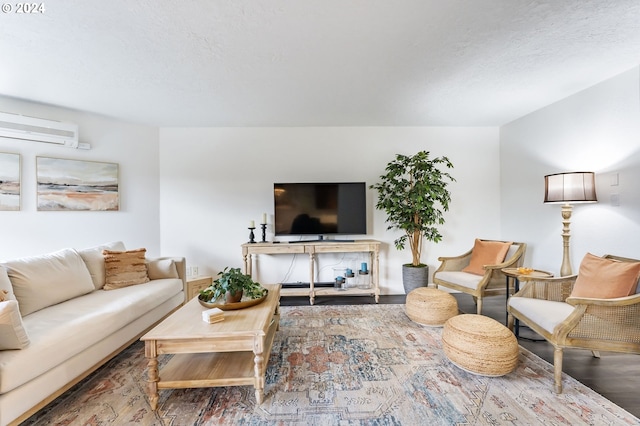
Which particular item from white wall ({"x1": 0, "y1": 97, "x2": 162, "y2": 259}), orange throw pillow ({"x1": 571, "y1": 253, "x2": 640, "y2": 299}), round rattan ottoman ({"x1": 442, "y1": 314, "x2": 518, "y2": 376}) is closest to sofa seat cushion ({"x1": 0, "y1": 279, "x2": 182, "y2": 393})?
white wall ({"x1": 0, "y1": 97, "x2": 162, "y2": 259})

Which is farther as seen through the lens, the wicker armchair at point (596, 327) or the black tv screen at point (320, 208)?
the black tv screen at point (320, 208)

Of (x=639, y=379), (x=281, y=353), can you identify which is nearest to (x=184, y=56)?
(x=281, y=353)

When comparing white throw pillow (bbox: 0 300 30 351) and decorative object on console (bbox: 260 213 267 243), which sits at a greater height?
decorative object on console (bbox: 260 213 267 243)

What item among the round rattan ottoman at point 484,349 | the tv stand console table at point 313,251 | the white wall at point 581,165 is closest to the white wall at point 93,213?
the tv stand console table at point 313,251

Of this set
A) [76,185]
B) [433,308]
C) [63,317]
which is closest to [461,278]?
[433,308]

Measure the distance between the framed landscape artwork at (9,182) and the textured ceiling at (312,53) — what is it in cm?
69

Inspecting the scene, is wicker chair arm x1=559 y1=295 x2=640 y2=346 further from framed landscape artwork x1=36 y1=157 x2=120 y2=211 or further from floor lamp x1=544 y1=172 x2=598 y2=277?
framed landscape artwork x1=36 y1=157 x2=120 y2=211

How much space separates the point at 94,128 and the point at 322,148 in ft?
9.59

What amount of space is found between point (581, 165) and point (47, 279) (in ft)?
16.4

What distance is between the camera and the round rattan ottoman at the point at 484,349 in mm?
1742

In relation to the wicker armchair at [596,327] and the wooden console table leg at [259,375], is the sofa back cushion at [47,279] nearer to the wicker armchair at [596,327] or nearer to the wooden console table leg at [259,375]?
the wooden console table leg at [259,375]

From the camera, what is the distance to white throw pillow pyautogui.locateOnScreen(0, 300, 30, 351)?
1.32m

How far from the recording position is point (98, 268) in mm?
2518

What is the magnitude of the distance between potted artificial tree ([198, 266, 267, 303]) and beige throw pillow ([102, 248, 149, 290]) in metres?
1.10
